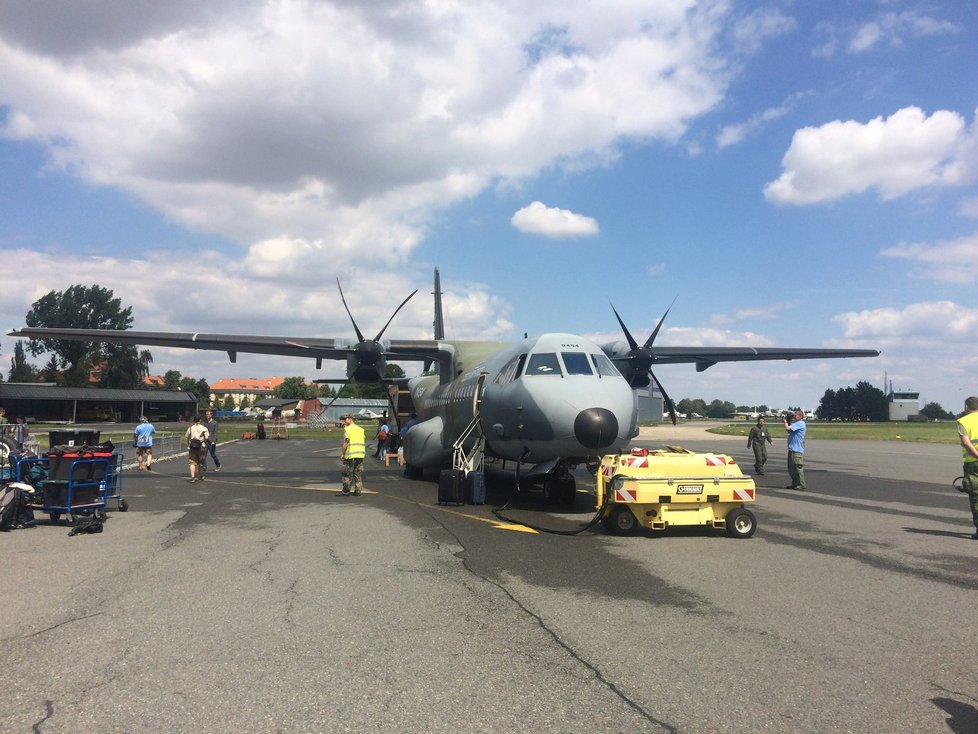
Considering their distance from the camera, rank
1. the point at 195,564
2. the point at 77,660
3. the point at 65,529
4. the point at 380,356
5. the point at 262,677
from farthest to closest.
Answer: the point at 380,356 < the point at 65,529 < the point at 195,564 < the point at 77,660 < the point at 262,677

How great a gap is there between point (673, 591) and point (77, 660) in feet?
16.2

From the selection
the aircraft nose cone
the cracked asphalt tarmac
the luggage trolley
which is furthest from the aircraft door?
the luggage trolley

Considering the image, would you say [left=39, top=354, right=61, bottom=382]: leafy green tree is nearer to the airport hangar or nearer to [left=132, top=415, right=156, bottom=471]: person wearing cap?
the airport hangar

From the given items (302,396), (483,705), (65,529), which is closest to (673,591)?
(483,705)

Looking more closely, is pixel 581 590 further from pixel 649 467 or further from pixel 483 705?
pixel 649 467

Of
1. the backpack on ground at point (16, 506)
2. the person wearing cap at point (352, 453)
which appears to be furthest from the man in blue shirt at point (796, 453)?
the backpack on ground at point (16, 506)

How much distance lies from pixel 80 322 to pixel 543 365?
90169mm

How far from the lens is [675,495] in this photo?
9.43m

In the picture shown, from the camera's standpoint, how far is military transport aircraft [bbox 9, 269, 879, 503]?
1132cm

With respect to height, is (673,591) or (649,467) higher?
(649,467)

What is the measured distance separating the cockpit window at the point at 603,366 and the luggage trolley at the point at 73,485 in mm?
8306

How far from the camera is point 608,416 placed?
10969 mm

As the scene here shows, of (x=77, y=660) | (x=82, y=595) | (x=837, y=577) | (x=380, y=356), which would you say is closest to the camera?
(x=77, y=660)

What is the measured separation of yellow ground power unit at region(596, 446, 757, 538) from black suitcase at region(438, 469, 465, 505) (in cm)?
390
